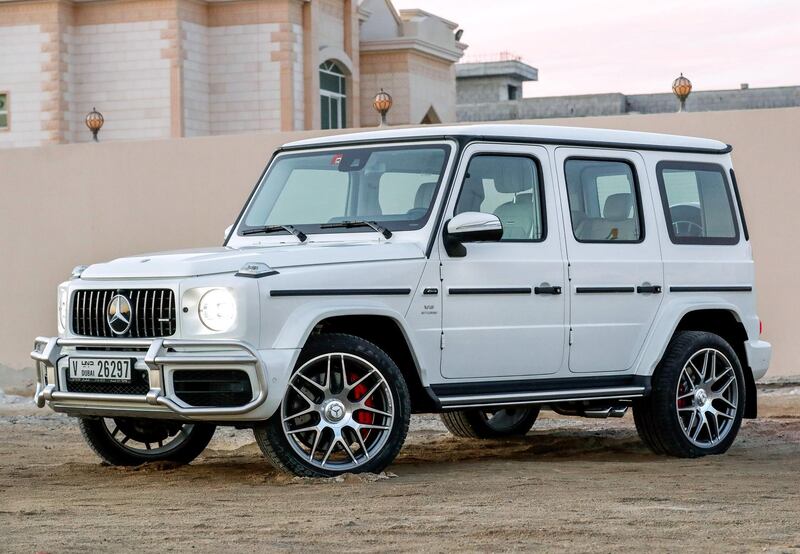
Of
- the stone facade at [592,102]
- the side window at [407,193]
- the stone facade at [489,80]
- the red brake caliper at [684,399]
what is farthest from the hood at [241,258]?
the stone facade at [489,80]

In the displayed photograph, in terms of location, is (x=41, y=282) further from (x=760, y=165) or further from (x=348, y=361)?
(x=348, y=361)

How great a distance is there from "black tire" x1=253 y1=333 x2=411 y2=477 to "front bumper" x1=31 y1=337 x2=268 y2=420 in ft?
0.88

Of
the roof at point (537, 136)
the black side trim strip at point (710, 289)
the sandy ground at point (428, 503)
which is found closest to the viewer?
the sandy ground at point (428, 503)

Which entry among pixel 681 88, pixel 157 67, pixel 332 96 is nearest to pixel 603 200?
pixel 681 88

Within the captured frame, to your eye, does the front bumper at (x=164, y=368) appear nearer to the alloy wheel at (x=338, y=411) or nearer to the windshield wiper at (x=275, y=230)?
the alloy wheel at (x=338, y=411)

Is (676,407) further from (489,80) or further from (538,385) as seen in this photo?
(489,80)

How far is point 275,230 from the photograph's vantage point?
→ 858 centimetres

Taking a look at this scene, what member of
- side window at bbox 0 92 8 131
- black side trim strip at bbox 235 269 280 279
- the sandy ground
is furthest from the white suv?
side window at bbox 0 92 8 131

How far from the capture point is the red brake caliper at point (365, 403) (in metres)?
7.79

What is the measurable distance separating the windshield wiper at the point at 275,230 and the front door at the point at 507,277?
2.60 ft

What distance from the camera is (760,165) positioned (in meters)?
14.2

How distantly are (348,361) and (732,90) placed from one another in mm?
49169

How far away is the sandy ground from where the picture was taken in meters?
5.99

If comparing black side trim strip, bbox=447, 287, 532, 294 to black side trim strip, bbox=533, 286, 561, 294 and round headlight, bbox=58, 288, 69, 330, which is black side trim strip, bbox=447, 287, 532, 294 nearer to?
black side trim strip, bbox=533, 286, 561, 294
